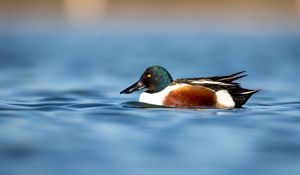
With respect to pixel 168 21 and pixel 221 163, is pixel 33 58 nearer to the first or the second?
pixel 221 163

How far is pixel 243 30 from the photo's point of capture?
27.2 meters

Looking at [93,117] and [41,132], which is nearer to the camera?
[41,132]

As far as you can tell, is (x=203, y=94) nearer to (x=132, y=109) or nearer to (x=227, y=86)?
(x=227, y=86)

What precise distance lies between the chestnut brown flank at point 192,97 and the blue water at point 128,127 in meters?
0.22

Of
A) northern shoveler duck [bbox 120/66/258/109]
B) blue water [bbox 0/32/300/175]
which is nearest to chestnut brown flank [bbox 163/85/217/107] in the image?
northern shoveler duck [bbox 120/66/258/109]

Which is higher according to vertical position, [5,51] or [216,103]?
[5,51]

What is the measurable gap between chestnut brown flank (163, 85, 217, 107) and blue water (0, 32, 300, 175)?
215mm

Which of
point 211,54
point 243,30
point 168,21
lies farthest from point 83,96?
point 168,21

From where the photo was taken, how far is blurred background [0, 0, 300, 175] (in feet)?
17.6

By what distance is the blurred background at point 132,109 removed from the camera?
17.6 feet

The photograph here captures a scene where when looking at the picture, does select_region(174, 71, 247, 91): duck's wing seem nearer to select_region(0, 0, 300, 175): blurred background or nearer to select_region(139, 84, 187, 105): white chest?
select_region(139, 84, 187, 105): white chest

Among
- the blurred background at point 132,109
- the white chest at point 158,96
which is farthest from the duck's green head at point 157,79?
the blurred background at point 132,109

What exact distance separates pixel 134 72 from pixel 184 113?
20.9 feet

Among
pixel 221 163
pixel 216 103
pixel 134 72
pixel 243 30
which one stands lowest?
pixel 221 163
